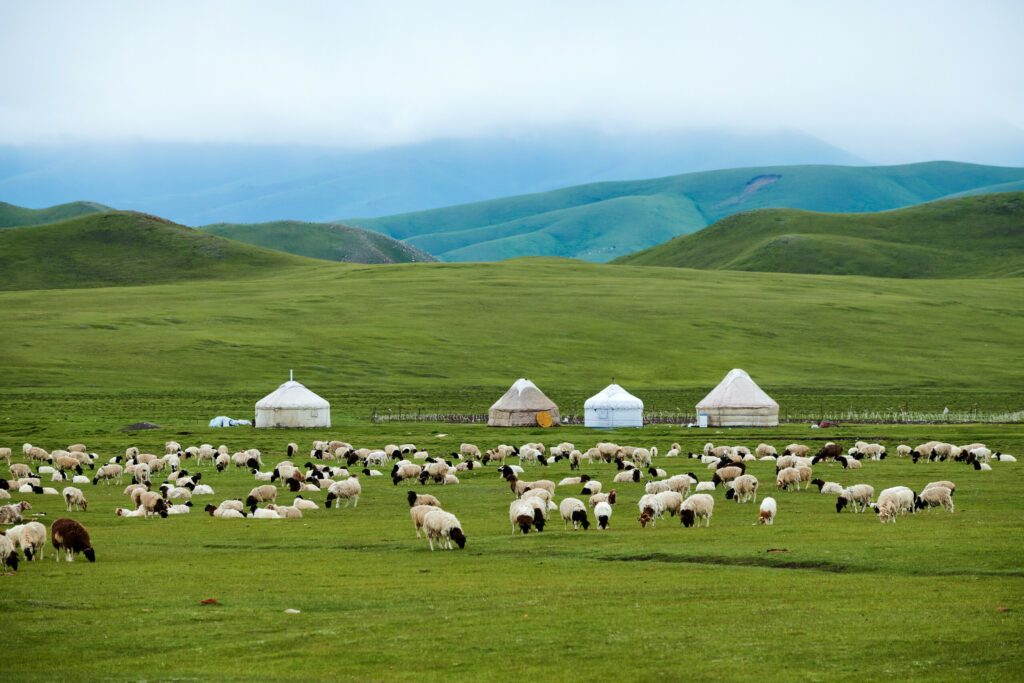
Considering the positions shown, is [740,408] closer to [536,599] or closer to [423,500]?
[423,500]

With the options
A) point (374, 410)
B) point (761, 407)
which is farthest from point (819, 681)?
point (374, 410)

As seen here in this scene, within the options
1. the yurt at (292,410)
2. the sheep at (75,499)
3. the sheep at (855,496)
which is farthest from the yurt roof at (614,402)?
the sheep at (75,499)

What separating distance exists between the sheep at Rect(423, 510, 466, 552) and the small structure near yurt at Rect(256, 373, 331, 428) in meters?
37.5

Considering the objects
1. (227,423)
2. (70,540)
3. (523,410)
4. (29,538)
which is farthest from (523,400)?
(29,538)

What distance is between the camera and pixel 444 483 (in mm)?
37844

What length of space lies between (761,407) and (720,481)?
26582 mm

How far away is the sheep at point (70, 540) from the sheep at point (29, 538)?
262 millimetres

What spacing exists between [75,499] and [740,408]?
3674cm

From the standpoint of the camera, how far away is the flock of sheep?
2680cm

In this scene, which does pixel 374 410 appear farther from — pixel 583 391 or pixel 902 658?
pixel 902 658

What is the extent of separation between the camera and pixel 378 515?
30984 millimetres

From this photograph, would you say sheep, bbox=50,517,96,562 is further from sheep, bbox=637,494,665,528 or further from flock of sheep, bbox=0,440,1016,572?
sheep, bbox=637,494,665,528

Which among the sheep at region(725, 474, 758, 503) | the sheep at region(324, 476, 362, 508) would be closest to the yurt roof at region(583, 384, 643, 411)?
the sheep at region(725, 474, 758, 503)

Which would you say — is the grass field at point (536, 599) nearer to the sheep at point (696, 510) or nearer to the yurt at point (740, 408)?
the sheep at point (696, 510)
